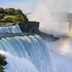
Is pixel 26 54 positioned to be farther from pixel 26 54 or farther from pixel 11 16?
pixel 11 16

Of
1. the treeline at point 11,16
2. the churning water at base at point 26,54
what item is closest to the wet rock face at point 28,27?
the treeline at point 11,16

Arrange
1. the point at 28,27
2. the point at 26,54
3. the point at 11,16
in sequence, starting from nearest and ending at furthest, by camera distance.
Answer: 1. the point at 26,54
2. the point at 28,27
3. the point at 11,16

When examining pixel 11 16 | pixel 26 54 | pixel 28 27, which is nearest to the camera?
pixel 26 54

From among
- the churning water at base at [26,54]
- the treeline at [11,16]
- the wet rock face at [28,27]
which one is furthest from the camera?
the treeline at [11,16]

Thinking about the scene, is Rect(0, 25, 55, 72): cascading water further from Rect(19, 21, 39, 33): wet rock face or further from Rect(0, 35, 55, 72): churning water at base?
Rect(19, 21, 39, 33): wet rock face

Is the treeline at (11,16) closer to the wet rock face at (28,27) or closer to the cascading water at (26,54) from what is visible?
the wet rock face at (28,27)

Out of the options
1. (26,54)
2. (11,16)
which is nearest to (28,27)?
(11,16)
